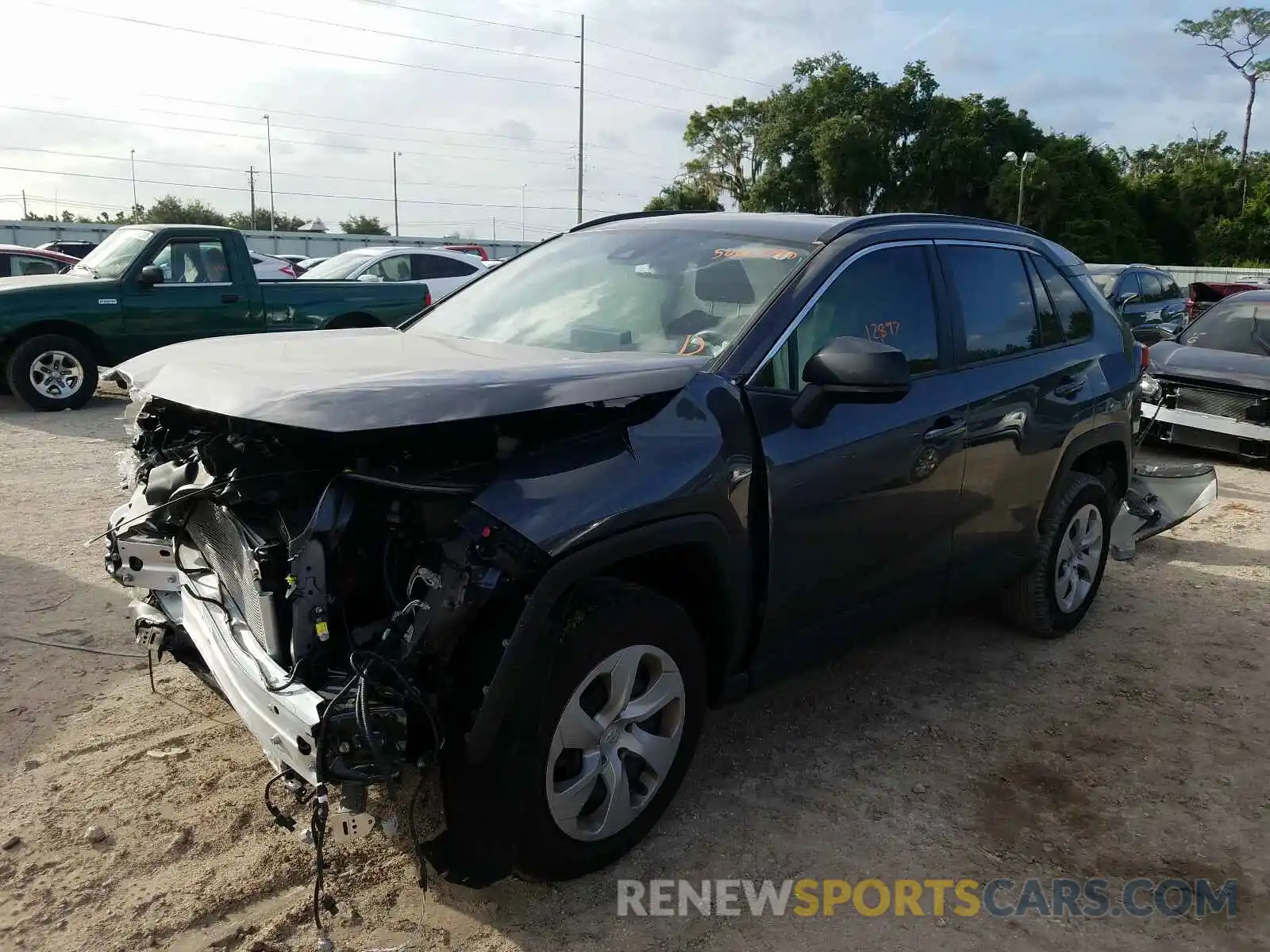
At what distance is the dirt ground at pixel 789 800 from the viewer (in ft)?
8.87

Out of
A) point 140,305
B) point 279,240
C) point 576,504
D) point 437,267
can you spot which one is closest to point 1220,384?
point 576,504

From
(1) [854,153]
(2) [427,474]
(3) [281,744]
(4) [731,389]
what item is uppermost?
(1) [854,153]

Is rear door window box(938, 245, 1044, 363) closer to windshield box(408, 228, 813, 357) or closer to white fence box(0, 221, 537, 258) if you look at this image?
windshield box(408, 228, 813, 357)

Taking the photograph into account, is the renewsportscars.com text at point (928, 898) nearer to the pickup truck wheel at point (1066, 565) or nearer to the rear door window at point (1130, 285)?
the pickup truck wheel at point (1066, 565)

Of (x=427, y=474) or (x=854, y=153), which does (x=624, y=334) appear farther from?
(x=854, y=153)

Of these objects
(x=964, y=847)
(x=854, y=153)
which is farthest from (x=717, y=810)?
Result: (x=854, y=153)

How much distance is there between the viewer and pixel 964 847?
314 centimetres

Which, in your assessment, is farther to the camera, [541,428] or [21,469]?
[21,469]

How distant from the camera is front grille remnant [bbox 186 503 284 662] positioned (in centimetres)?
259

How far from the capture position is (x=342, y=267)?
15750 millimetres

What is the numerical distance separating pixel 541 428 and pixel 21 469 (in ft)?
21.7

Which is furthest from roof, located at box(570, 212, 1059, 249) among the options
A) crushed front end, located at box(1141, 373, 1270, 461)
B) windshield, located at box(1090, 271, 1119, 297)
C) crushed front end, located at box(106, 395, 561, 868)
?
windshield, located at box(1090, 271, 1119, 297)

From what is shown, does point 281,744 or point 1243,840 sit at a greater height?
point 281,744

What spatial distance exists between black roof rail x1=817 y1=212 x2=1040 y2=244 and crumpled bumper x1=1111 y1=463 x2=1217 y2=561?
2046 mm
